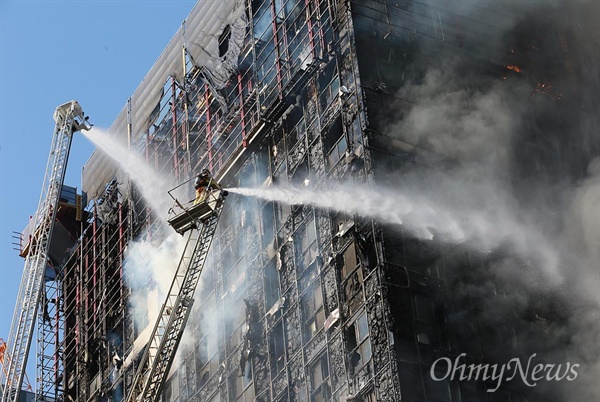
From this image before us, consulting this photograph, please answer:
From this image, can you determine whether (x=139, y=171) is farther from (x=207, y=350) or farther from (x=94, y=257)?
(x=207, y=350)

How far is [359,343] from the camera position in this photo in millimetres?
42531

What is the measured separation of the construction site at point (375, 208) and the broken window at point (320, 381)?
0.07m

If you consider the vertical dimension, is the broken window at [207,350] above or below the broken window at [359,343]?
above

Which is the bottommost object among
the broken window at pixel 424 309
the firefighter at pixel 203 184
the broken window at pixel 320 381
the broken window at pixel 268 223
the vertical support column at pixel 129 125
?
the broken window at pixel 320 381

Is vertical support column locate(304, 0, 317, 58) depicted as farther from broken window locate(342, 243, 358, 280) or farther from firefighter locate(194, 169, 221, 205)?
broken window locate(342, 243, 358, 280)

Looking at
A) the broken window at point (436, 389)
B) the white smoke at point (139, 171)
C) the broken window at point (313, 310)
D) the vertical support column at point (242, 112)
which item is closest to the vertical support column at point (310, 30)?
the vertical support column at point (242, 112)

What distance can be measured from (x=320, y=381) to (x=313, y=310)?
2745 millimetres

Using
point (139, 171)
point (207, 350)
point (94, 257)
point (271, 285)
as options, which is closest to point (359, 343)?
point (271, 285)

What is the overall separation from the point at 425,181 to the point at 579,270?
23.7 feet

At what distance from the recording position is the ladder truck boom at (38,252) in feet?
216

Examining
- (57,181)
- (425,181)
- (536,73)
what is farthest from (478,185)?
→ (57,181)

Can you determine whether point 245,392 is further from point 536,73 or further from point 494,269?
point 536,73

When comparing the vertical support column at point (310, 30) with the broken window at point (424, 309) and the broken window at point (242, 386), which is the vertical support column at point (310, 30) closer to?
the broken window at point (424, 309)

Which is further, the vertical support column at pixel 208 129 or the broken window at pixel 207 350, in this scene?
the vertical support column at pixel 208 129
